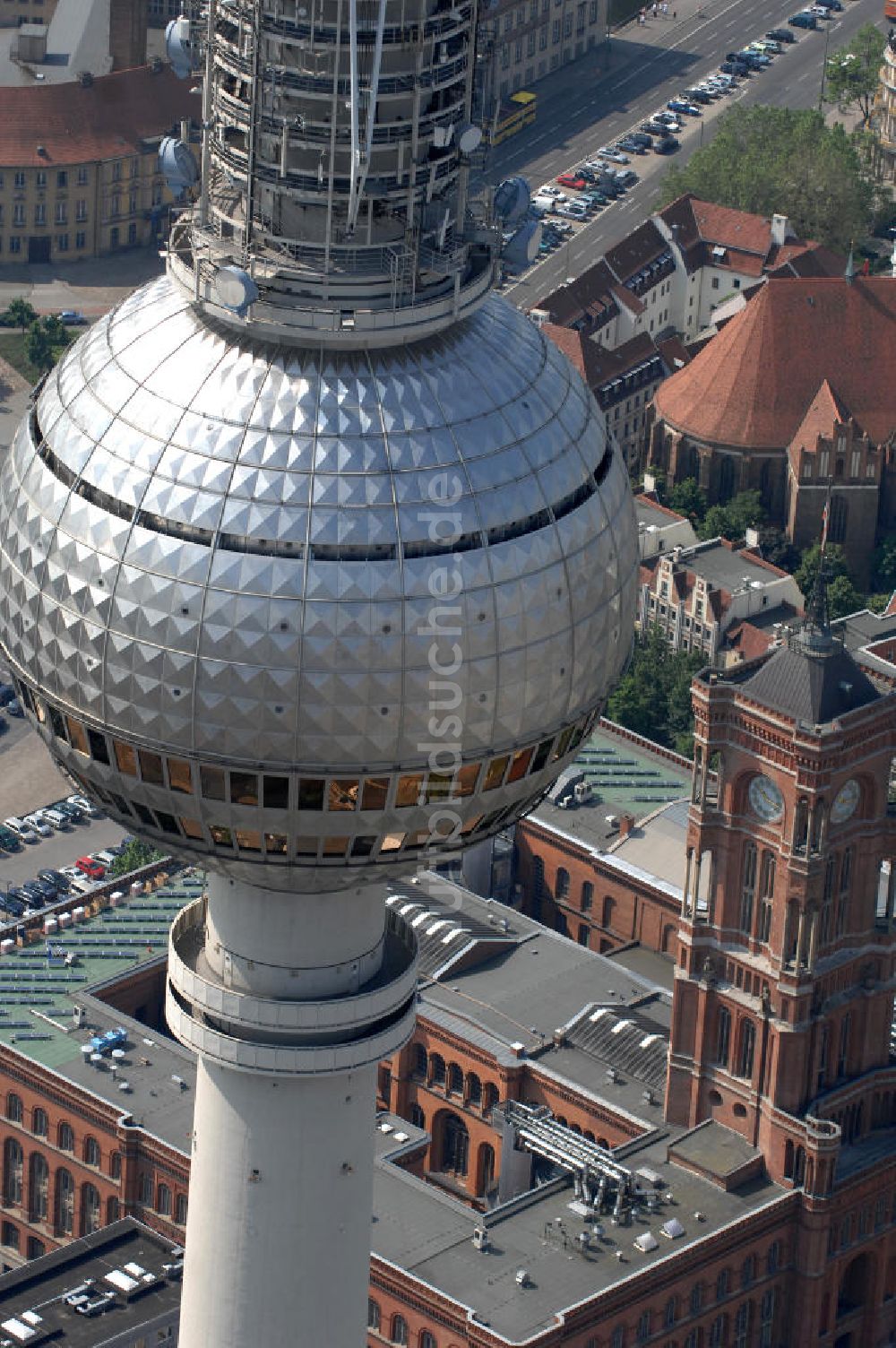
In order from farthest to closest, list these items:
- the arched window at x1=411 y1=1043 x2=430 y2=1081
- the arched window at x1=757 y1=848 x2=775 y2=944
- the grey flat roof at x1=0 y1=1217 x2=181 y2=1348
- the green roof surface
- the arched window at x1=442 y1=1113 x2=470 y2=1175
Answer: the arched window at x1=442 y1=1113 x2=470 y2=1175 < the arched window at x1=411 y1=1043 x2=430 y2=1081 < the green roof surface < the arched window at x1=757 y1=848 x2=775 y2=944 < the grey flat roof at x1=0 y1=1217 x2=181 y2=1348

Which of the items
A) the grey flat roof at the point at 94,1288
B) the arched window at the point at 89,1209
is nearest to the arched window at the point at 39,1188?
the arched window at the point at 89,1209

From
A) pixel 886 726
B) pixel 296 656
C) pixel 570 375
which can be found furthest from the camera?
pixel 886 726

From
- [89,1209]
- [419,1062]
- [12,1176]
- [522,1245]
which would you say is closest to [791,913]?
[522,1245]

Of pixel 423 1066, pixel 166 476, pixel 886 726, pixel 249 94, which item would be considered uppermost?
pixel 249 94

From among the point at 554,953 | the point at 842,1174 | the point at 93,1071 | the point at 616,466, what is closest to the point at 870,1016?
the point at 842,1174

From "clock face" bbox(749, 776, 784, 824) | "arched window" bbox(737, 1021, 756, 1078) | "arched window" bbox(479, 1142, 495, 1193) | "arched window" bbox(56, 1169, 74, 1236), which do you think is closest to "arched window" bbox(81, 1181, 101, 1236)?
"arched window" bbox(56, 1169, 74, 1236)

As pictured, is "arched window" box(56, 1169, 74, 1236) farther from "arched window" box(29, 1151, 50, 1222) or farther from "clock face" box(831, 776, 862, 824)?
"clock face" box(831, 776, 862, 824)

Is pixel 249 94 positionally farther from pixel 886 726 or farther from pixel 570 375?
pixel 886 726
